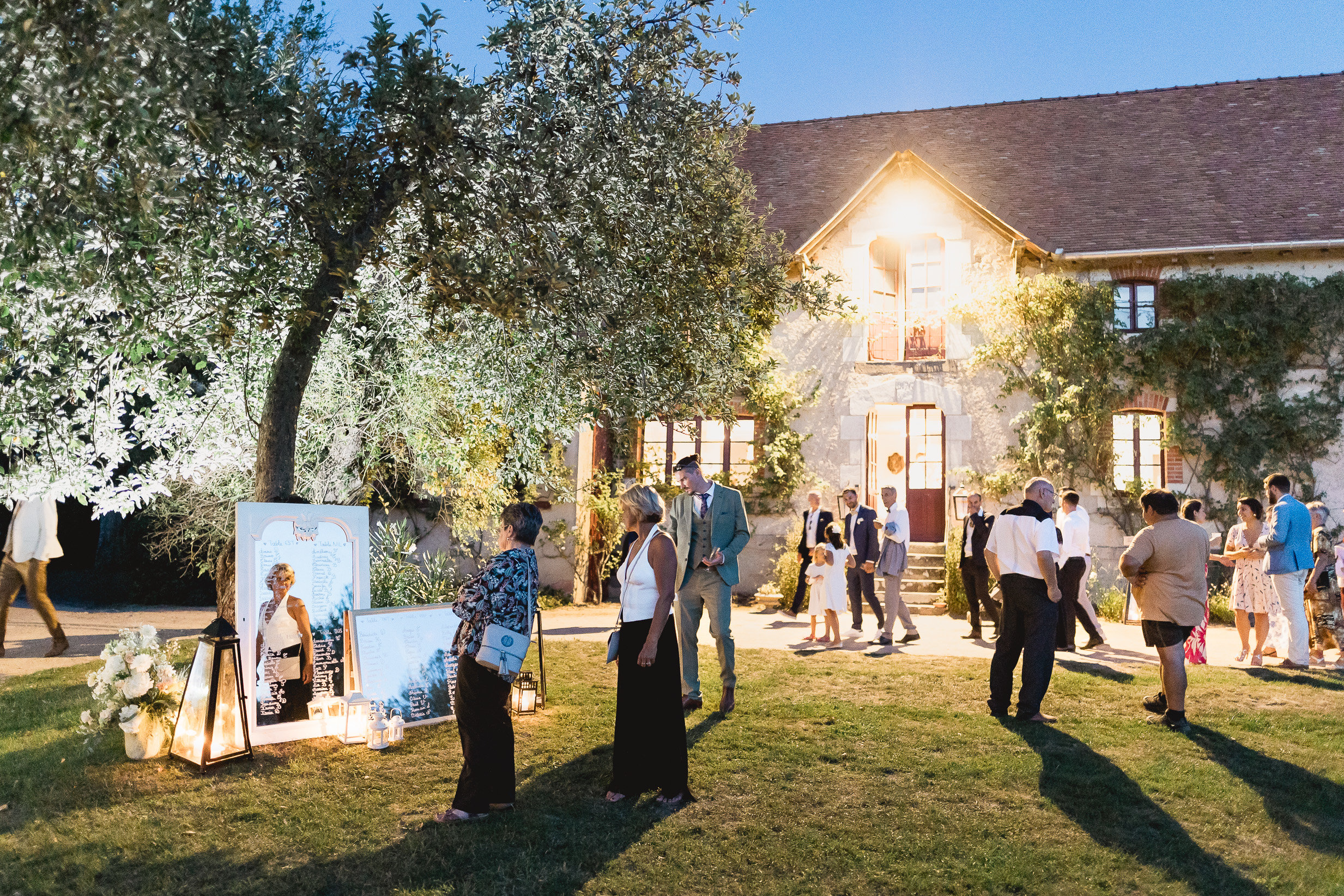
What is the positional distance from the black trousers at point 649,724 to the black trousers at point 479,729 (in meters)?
0.65

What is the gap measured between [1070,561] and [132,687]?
8.23 metres

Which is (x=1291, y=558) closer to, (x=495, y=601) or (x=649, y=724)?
(x=649, y=724)

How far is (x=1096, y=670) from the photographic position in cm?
846

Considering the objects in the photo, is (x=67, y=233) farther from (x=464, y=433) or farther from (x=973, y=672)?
(x=973, y=672)

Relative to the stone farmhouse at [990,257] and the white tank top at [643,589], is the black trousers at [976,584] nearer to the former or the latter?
the stone farmhouse at [990,257]

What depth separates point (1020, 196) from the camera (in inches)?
656

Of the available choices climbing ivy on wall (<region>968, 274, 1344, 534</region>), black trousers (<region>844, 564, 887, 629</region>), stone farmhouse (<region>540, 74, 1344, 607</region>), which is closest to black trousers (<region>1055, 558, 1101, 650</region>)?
black trousers (<region>844, 564, 887, 629</region>)

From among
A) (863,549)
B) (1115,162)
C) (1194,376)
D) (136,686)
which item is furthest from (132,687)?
(1115,162)

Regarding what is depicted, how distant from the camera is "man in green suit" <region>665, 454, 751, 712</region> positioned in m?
6.95

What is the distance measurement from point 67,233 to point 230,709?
2.86m

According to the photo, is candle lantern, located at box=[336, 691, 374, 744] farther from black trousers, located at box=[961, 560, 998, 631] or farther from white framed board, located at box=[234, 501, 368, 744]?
black trousers, located at box=[961, 560, 998, 631]

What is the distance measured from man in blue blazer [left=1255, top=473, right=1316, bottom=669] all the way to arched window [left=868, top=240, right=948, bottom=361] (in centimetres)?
732

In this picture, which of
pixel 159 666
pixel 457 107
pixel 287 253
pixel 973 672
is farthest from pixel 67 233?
pixel 973 672

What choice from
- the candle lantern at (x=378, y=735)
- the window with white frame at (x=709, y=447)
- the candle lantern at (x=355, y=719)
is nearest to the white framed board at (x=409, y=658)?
the candle lantern at (x=355, y=719)
